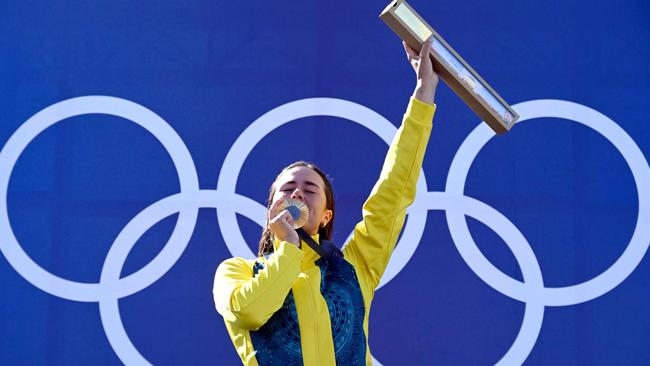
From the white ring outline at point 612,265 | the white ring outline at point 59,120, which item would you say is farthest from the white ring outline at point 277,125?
the white ring outline at point 612,265

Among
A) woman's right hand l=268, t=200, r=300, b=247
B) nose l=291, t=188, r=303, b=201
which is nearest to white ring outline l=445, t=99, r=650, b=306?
nose l=291, t=188, r=303, b=201

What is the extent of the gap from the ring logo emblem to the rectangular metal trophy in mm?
852

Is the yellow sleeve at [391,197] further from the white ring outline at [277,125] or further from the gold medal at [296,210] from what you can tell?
the white ring outline at [277,125]

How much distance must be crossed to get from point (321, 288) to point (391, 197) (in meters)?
0.28

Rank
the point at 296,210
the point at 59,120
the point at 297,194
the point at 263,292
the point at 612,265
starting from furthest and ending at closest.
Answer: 1. the point at 59,120
2. the point at 612,265
3. the point at 297,194
4. the point at 296,210
5. the point at 263,292

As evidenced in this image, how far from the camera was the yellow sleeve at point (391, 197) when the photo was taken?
190 centimetres

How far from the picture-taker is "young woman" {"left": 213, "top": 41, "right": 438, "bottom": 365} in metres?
1.66

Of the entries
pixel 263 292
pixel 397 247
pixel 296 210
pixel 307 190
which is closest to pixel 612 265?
pixel 397 247

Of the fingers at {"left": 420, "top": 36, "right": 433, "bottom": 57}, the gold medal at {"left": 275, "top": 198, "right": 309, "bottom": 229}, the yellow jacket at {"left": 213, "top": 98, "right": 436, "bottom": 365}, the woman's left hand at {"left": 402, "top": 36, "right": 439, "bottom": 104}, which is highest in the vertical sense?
the fingers at {"left": 420, "top": 36, "right": 433, "bottom": 57}

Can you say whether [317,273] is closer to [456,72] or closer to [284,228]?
[284,228]

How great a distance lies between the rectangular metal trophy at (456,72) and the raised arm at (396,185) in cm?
3

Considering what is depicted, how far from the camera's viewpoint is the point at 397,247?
2.72 meters

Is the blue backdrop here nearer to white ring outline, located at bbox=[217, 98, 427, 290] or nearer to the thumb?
white ring outline, located at bbox=[217, 98, 427, 290]

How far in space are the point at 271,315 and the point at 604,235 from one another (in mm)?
1469
